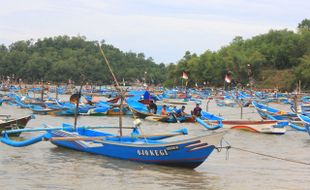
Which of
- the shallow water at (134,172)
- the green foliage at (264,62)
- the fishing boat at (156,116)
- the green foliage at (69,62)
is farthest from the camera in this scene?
the green foliage at (69,62)

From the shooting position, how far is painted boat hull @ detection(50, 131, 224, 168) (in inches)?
594

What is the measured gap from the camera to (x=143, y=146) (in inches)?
635

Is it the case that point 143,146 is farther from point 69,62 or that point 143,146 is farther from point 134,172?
point 69,62

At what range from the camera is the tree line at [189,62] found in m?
96.3

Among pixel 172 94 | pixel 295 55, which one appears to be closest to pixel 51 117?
pixel 172 94

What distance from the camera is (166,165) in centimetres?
1616

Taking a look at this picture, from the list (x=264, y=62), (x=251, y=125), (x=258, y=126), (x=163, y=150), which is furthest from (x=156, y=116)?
(x=264, y=62)

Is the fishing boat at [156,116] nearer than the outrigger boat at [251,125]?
No

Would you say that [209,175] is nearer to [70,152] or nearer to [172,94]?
[70,152]

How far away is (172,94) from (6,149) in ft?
188

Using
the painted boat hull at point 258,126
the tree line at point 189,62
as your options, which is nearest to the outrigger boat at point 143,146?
the painted boat hull at point 258,126

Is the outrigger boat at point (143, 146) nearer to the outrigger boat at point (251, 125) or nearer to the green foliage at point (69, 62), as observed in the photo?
the outrigger boat at point (251, 125)

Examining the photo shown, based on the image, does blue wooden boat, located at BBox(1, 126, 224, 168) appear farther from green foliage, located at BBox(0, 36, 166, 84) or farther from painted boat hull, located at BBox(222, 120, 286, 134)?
green foliage, located at BBox(0, 36, 166, 84)

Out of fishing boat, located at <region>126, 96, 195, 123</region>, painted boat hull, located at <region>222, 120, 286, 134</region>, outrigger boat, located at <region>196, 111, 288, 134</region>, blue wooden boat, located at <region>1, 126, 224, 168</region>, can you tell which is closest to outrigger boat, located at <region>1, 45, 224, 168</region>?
blue wooden boat, located at <region>1, 126, 224, 168</region>
